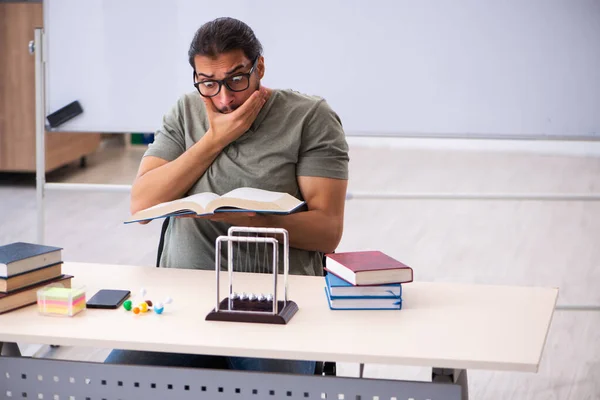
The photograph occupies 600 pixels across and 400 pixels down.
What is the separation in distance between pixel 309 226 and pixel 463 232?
3042mm

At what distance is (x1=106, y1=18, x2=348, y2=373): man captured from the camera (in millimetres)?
1972

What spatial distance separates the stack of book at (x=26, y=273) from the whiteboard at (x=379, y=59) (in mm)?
1345

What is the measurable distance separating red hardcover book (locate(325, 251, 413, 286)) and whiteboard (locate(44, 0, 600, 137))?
131 centimetres

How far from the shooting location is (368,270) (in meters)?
1.62

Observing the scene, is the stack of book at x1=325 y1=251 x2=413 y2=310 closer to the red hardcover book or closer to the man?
the red hardcover book

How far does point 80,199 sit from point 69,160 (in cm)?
56

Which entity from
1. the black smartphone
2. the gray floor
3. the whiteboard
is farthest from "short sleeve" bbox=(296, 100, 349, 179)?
the gray floor

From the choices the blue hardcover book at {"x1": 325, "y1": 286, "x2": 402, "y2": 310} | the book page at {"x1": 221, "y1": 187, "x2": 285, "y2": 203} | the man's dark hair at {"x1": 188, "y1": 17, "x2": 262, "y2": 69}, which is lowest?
the blue hardcover book at {"x1": 325, "y1": 286, "x2": 402, "y2": 310}

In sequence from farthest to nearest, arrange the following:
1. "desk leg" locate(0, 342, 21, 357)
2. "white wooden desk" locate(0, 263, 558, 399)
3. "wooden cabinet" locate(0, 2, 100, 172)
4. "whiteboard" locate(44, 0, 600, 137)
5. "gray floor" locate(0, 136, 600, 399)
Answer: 1. "wooden cabinet" locate(0, 2, 100, 172)
2. "gray floor" locate(0, 136, 600, 399)
3. "whiteboard" locate(44, 0, 600, 137)
4. "desk leg" locate(0, 342, 21, 357)
5. "white wooden desk" locate(0, 263, 558, 399)

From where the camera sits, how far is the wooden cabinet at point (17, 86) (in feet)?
16.5

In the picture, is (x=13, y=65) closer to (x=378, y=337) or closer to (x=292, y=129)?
(x=292, y=129)

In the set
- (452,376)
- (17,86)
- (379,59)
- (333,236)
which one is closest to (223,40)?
(333,236)

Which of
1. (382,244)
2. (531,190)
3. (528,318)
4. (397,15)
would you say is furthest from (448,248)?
(528,318)

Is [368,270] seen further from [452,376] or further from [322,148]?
[322,148]
